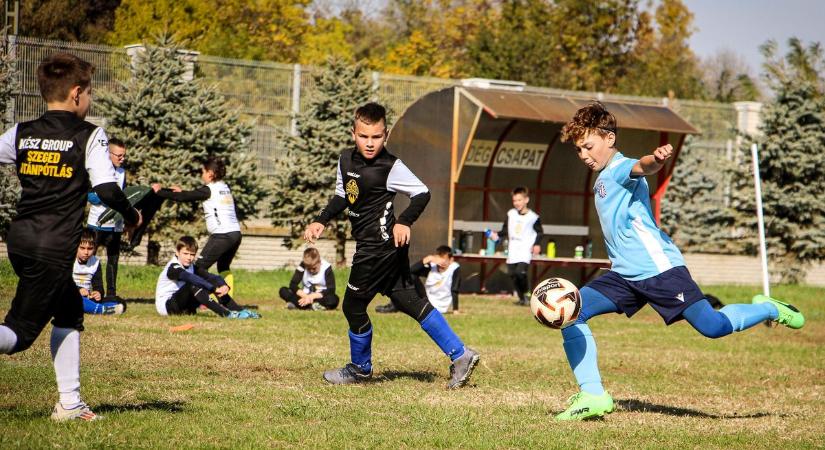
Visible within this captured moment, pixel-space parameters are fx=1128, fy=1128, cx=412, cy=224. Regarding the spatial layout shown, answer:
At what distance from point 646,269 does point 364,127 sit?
239 cm

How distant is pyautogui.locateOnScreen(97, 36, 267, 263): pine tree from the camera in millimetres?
22078

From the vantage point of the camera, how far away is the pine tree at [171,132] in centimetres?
2208

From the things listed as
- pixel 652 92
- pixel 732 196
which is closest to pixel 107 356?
pixel 732 196

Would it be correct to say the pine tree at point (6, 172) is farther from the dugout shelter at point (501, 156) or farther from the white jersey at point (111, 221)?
the dugout shelter at point (501, 156)

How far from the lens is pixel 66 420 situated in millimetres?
6211

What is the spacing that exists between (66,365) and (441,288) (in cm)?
1039

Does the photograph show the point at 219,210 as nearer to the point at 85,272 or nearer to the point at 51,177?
the point at 85,272

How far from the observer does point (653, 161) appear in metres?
6.73

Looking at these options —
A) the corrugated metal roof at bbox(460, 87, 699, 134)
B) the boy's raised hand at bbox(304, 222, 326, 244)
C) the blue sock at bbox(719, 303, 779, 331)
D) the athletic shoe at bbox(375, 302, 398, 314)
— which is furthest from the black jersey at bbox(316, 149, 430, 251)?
the corrugated metal roof at bbox(460, 87, 699, 134)

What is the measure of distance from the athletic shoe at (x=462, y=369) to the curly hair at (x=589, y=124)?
199cm

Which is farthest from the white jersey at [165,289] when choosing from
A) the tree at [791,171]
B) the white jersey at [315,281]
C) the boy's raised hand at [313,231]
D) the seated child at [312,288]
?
the tree at [791,171]

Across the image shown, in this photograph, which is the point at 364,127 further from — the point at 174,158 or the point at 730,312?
the point at 174,158

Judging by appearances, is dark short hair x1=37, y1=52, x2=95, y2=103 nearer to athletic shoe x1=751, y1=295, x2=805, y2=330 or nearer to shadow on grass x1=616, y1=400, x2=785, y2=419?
shadow on grass x1=616, y1=400, x2=785, y2=419

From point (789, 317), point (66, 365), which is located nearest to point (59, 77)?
point (66, 365)
